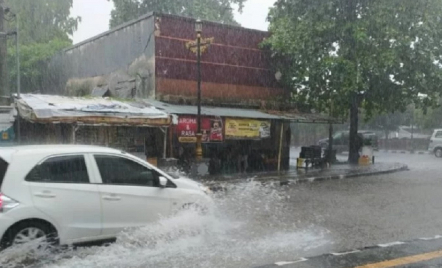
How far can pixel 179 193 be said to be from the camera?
7.54m

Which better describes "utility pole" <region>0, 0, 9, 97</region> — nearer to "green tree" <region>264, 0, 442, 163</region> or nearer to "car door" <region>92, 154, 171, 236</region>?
"car door" <region>92, 154, 171, 236</region>

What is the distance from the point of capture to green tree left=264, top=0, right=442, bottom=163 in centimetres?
2031

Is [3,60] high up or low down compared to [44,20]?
down

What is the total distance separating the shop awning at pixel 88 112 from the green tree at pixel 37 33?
15387 mm

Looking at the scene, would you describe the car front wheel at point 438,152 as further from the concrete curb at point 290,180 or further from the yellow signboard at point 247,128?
the yellow signboard at point 247,128

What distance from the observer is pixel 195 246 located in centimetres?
704

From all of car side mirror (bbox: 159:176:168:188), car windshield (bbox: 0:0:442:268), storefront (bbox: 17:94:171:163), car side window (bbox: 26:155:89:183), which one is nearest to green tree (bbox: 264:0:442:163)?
car windshield (bbox: 0:0:442:268)

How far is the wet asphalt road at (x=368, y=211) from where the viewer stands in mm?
7562

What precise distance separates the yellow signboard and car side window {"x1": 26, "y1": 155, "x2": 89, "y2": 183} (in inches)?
479

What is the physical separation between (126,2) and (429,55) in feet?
70.6

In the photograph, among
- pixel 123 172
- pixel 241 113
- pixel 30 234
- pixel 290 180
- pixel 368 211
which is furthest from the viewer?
pixel 241 113

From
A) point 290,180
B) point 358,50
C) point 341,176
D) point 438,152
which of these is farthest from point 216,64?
point 438,152

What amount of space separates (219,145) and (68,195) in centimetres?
1409

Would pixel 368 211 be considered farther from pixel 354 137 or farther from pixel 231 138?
pixel 354 137
